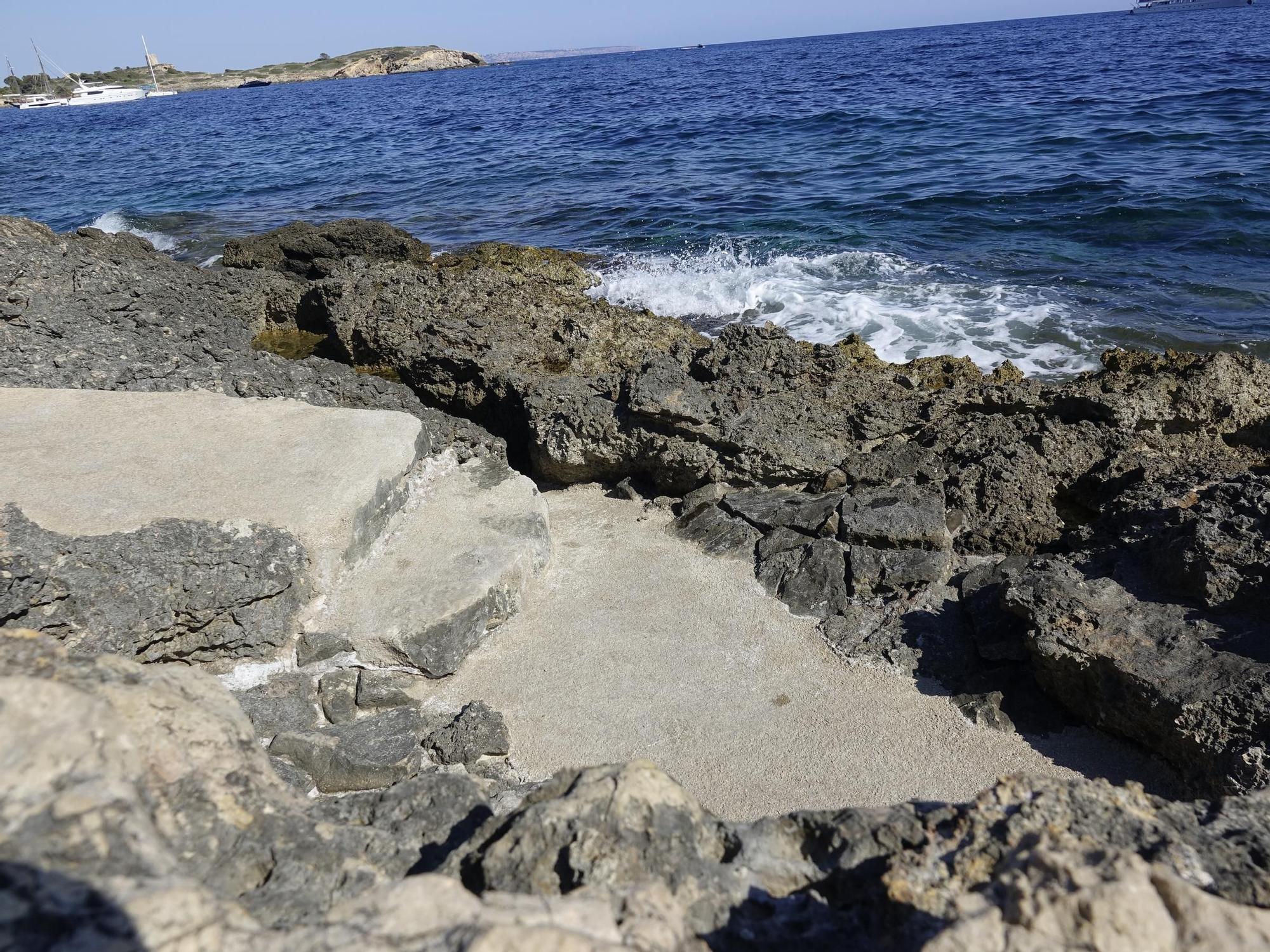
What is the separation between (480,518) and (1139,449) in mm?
3732

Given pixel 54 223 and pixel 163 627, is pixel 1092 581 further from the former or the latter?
pixel 54 223

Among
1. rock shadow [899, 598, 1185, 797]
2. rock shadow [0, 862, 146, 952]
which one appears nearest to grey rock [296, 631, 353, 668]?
rock shadow [0, 862, 146, 952]

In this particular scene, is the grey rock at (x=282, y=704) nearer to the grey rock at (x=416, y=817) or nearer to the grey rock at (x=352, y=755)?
the grey rock at (x=352, y=755)

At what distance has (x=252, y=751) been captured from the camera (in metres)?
2.15

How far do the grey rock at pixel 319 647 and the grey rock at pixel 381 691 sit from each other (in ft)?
0.52

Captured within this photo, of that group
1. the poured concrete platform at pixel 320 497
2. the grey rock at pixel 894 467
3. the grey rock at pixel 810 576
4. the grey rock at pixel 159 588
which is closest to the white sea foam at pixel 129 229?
the poured concrete platform at pixel 320 497

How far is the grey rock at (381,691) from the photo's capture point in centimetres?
370

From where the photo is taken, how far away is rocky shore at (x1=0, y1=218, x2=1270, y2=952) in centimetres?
159

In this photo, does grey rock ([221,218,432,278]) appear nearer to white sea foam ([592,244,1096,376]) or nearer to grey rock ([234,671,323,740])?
white sea foam ([592,244,1096,376])

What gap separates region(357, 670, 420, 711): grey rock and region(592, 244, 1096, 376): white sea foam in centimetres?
553

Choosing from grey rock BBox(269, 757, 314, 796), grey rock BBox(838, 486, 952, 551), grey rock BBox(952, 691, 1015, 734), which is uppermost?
grey rock BBox(838, 486, 952, 551)

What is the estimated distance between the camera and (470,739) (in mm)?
3496

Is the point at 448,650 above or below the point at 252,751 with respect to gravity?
below

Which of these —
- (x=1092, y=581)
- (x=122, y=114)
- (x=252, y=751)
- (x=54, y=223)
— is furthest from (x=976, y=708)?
(x=122, y=114)
